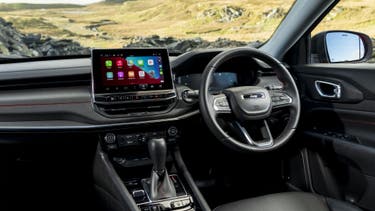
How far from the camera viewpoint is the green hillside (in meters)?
3.13

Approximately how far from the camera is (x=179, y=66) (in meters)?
2.91

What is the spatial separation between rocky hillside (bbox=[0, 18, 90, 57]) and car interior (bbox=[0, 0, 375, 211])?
0.11 meters

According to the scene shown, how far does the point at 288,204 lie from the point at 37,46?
1.95 meters

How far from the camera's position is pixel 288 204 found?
2.33m

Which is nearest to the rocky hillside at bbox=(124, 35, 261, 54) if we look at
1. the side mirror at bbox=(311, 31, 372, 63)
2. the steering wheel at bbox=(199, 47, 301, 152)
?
the side mirror at bbox=(311, 31, 372, 63)

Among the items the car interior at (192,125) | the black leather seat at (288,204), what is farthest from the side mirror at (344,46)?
the black leather seat at (288,204)

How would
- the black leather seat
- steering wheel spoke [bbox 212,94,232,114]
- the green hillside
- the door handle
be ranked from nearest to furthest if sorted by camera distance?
the black leather seat, steering wheel spoke [bbox 212,94,232,114], the door handle, the green hillside

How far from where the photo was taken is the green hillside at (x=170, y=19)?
313 cm

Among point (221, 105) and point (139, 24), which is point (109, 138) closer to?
point (221, 105)

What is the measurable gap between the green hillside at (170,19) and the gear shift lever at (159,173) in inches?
24.5

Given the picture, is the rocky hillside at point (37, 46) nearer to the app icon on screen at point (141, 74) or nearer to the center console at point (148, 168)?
the app icon on screen at point (141, 74)

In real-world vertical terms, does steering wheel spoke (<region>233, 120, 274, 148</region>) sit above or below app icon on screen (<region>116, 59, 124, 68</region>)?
below

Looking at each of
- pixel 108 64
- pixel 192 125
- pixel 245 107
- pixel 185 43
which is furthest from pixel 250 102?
pixel 185 43

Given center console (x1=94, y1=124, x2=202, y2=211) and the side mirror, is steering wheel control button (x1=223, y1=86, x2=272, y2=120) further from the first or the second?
the side mirror
